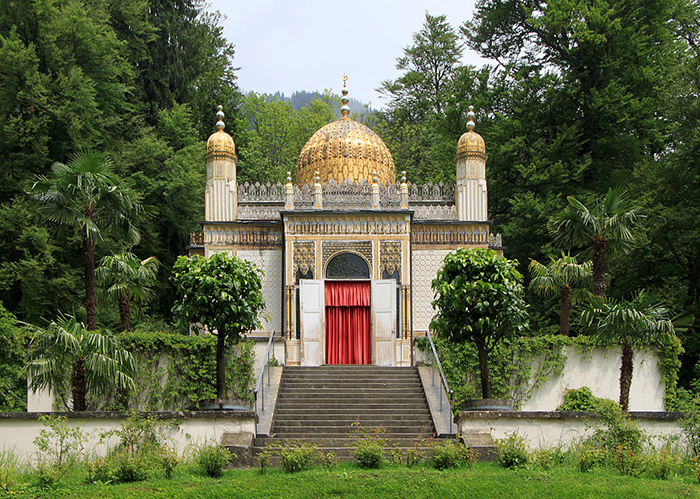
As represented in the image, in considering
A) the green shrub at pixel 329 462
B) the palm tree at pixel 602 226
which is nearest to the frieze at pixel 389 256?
the palm tree at pixel 602 226

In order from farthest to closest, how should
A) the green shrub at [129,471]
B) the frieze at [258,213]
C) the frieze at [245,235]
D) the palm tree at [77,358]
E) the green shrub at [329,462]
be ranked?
the frieze at [258,213]
the frieze at [245,235]
the palm tree at [77,358]
the green shrub at [329,462]
the green shrub at [129,471]

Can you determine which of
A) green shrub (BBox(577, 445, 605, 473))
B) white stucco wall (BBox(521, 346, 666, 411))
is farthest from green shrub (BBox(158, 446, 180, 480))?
white stucco wall (BBox(521, 346, 666, 411))

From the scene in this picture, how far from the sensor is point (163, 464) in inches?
551

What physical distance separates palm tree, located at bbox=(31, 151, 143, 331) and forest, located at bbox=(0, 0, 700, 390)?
2.23m

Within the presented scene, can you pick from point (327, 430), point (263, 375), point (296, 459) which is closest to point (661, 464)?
point (296, 459)

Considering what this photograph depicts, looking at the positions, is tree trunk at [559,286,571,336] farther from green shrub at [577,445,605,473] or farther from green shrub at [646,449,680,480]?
green shrub at [646,449,680,480]

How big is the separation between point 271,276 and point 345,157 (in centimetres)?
544

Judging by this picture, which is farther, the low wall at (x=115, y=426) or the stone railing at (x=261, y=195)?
the stone railing at (x=261, y=195)

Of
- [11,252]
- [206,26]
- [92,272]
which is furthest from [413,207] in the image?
[206,26]

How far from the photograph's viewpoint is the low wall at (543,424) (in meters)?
Answer: 16.4

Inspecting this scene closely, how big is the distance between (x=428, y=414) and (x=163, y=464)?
7272 mm

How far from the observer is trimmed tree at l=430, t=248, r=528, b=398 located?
17.9 metres

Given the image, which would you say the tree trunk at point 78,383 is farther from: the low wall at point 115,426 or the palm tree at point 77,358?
the low wall at point 115,426

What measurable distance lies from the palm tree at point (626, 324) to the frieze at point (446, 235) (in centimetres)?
696
